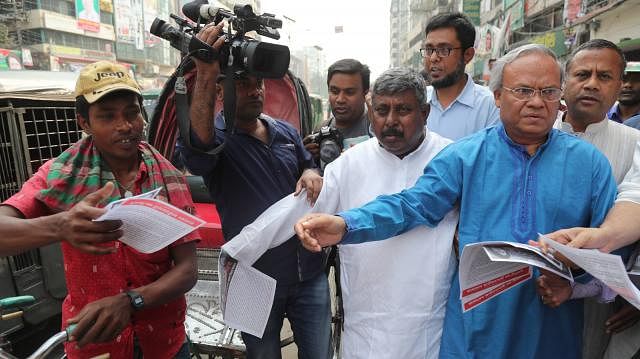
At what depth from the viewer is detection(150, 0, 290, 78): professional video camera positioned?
5.92 feet

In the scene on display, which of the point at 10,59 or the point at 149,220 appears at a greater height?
the point at 10,59

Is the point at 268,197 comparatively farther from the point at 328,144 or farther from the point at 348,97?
the point at 348,97

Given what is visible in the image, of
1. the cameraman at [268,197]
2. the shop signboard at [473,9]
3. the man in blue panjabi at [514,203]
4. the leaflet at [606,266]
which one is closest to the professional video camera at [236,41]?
the cameraman at [268,197]

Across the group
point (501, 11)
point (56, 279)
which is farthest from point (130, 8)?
point (56, 279)

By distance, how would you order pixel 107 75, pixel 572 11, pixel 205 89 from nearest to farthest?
pixel 107 75 → pixel 205 89 → pixel 572 11

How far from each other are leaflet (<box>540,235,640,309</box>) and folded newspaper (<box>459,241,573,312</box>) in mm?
74

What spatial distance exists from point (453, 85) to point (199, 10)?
1613 millimetres

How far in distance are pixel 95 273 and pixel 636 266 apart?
188 cm

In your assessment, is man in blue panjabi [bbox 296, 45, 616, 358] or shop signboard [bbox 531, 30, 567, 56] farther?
shop signboard [bbox 531, 30, 567, 56]

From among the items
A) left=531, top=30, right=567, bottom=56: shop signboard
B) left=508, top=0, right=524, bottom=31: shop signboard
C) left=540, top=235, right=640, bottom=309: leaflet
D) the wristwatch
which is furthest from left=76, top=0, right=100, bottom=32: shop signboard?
left=540, top=235, right=640, bottom=309: leaflet

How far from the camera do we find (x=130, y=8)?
42125 mm

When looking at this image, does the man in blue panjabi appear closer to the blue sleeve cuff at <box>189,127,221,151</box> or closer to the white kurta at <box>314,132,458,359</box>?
the white kurta at <box>314,132,458,359</box>

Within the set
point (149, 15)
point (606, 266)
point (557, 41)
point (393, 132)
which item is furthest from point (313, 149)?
point (149, 15)

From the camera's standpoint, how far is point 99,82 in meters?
1.52
